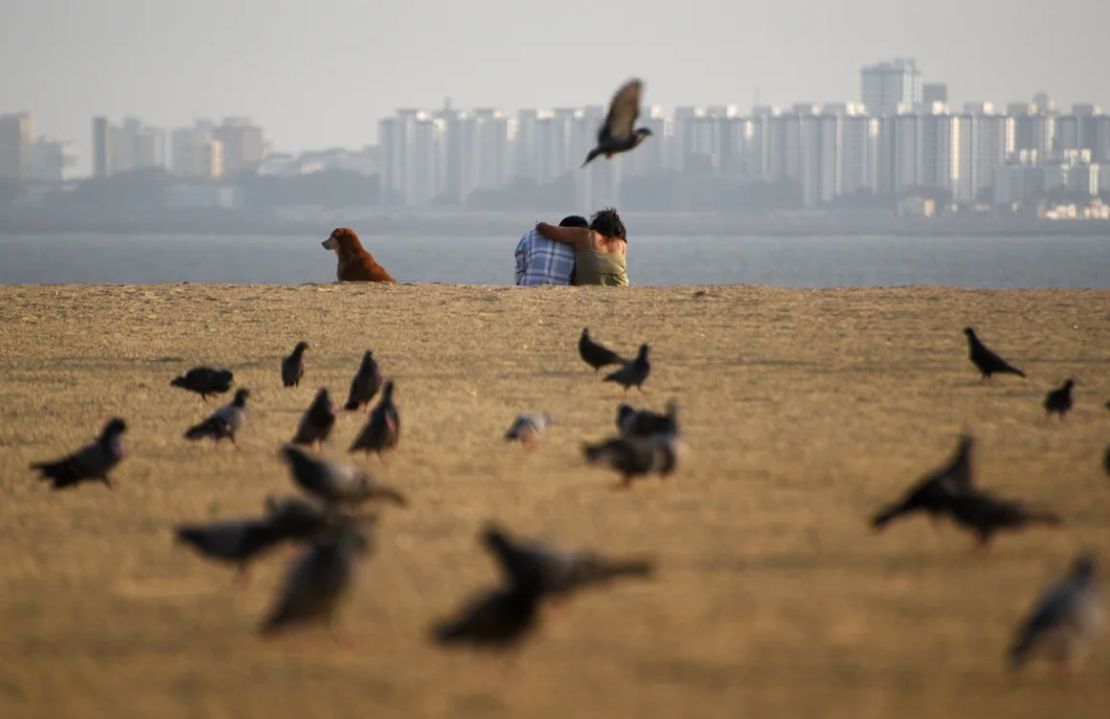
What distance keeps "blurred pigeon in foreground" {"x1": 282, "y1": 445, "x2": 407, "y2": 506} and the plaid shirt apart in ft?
35.8

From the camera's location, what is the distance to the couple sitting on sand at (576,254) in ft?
59.2

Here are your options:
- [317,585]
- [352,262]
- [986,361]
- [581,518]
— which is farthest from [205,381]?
[352,262]

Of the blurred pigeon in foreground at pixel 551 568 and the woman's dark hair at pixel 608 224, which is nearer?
the blurred pigeon in foreground at pixel 551 568

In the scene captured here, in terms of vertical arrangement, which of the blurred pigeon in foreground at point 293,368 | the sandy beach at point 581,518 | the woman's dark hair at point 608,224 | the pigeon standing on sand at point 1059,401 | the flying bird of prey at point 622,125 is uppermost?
the flying bird of prey at point 622,125

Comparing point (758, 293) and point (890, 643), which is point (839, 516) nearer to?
point (890, 643)

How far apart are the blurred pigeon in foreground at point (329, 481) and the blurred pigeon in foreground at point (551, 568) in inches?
70.8

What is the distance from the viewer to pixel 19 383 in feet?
44.2

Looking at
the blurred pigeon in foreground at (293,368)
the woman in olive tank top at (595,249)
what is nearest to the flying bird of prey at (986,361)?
the blurred pigeon in foreground at (293,368)

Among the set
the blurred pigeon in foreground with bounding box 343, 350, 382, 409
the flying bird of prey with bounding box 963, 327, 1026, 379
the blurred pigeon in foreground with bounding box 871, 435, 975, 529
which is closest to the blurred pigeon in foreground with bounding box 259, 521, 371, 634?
the blurred pigeon in foreground with bounding box 871, 435, 975, 529

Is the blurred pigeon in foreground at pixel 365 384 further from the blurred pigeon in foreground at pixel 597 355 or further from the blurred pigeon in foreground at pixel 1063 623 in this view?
the blurred pigeon in foreground at pixel 1063 623

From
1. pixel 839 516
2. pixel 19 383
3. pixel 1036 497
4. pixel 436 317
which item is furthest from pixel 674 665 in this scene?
pixel 436 317

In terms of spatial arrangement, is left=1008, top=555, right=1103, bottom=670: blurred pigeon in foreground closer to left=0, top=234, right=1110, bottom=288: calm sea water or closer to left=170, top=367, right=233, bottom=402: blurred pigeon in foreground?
left=170, top=367, right=233, bottom=402: blurred pigeon in foreground

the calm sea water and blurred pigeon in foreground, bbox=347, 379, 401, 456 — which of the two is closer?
blurred pigeon in foreground, bbox=347, 379, 401, 456

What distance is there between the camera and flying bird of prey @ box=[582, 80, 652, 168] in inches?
486
